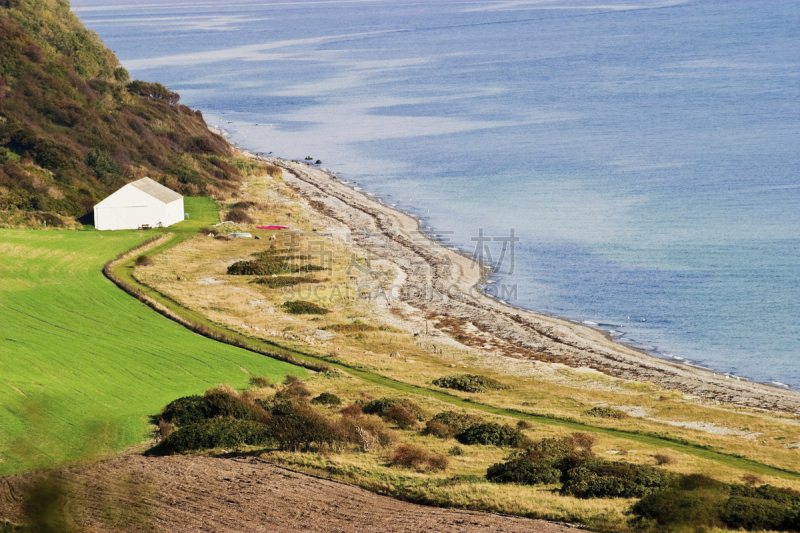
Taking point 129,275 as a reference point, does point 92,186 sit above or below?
above

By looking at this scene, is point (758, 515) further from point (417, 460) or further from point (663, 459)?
point (417, 460)

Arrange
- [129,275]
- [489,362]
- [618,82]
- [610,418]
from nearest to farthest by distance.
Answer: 1. [610,418]
2. [489,362]
3. [129,275]
4. [618,82]

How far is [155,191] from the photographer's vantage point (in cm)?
6681

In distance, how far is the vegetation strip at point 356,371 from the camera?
28014mm

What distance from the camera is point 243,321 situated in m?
46.4

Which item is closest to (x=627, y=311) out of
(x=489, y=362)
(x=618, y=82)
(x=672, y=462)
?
(x=489, y=362)

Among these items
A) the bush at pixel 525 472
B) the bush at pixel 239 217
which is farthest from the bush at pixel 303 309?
the bush at pixel 525 472

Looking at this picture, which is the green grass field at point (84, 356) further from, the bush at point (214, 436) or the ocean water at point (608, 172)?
the ocean water at point (608, 172)

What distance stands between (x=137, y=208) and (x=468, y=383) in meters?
39.7

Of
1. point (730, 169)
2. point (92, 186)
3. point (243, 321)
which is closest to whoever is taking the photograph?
point (243, 321)

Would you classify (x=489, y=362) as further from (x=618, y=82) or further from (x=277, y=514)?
(x=618, y=82)

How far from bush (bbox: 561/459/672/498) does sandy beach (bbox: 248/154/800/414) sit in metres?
17.0

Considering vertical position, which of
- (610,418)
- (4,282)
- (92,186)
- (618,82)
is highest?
(618,82)

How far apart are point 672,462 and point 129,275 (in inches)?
1501
